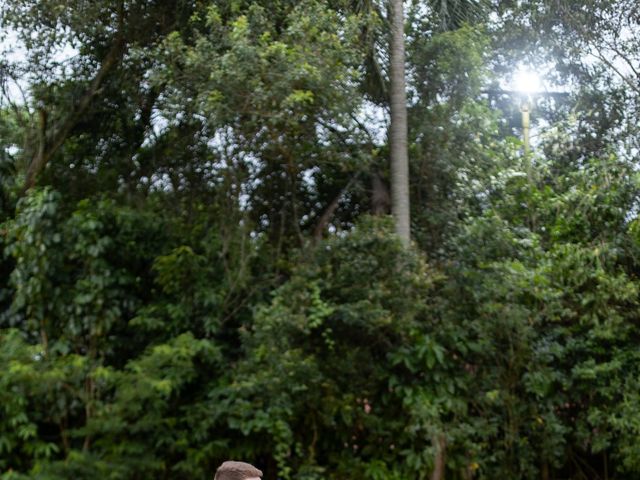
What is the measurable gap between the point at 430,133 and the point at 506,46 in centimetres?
401

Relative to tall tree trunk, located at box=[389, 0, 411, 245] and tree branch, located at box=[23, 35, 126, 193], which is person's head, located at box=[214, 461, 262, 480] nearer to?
tall tree trunk, located at box=[389, 0, 411, 245]

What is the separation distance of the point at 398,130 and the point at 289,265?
2.04 meters

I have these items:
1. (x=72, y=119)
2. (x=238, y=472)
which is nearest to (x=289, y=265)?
(x=72, y=119)

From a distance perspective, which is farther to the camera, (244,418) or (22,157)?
(22,157)

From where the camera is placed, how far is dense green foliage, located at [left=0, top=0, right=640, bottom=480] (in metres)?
8.99

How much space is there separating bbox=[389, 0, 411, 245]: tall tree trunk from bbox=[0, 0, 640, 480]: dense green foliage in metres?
0.21

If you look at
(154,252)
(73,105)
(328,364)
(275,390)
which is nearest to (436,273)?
(328,364)

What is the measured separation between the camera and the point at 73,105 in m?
10.9

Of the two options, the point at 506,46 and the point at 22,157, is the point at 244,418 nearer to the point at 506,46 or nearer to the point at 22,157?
the point at 22,157

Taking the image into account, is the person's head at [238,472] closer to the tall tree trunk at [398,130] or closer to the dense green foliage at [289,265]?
the dense green foliage at [289,265]

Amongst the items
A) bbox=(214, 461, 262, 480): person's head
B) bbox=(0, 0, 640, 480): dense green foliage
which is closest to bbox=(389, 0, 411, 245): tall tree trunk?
bbox=(0, 0, 640, 480): dense green foliage

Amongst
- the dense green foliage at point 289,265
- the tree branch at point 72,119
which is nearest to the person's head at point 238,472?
the dense green foliage at point 289,265

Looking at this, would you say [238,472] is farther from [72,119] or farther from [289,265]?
[72,119]

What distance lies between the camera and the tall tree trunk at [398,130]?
395 inches
